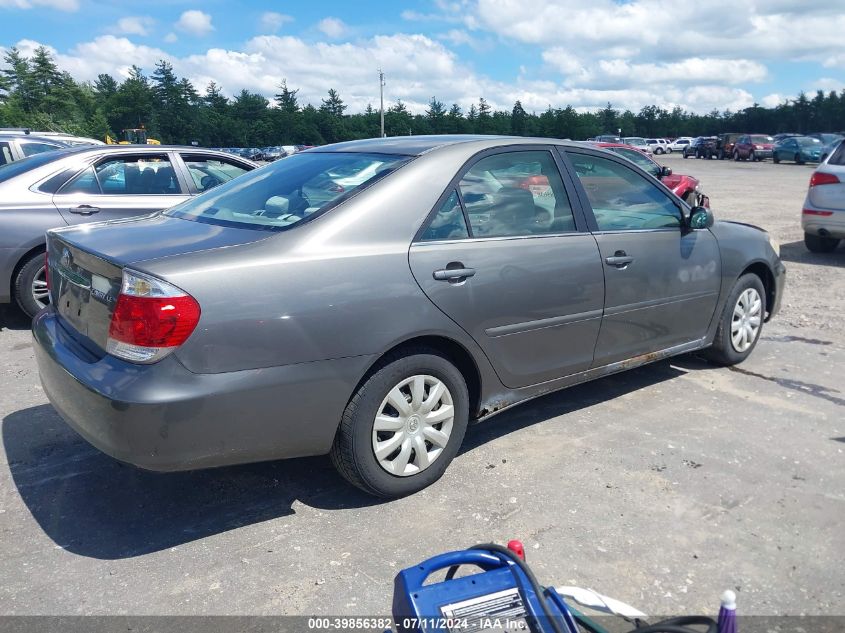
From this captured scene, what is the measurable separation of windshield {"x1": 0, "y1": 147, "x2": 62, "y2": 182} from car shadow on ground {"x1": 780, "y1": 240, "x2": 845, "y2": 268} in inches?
360

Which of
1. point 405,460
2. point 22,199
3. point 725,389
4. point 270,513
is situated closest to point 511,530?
point 405,460

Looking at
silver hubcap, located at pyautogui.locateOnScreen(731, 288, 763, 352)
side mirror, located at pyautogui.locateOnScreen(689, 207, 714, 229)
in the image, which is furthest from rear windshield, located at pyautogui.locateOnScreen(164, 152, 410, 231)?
silver hubcap, located at pyautogui.locateOnScreen(731, 288, 763, 352)

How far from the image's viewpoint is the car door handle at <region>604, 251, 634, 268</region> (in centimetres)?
416

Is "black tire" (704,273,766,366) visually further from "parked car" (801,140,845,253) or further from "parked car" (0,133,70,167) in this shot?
"parked car" (0,133,70,167)

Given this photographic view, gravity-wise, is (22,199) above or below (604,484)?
above

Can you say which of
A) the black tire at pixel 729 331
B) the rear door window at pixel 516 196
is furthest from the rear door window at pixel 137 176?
the black tire at pixel 729 331

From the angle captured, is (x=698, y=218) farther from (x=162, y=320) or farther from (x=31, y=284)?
(x=31, y=284)

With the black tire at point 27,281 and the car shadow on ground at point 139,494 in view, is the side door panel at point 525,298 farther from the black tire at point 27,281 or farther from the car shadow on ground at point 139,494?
the black tire at point 27,281

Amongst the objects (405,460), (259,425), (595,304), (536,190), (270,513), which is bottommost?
(270,513)

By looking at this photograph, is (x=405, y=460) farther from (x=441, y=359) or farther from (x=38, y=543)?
(x=38, y=543)

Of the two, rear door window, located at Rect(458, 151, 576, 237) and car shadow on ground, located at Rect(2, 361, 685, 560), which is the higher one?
rear door window, located at Rect(458, 151, 576, 237)

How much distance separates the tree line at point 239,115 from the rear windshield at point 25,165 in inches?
2060

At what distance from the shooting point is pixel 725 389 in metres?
5.02

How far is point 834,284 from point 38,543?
8667mm
